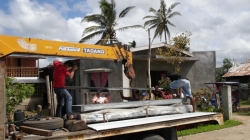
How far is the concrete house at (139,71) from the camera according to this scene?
15164mm

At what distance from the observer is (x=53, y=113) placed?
20.7ft

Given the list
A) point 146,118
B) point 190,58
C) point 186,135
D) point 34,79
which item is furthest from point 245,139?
point 34,79

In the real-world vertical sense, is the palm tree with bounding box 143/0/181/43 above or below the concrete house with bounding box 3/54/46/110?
above

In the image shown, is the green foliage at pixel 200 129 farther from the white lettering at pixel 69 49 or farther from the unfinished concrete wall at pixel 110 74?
the unfinished concrete wall at pixel 110 74

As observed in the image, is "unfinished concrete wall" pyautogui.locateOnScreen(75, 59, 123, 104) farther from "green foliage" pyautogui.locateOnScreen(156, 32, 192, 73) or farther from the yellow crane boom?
the yellow crane boom

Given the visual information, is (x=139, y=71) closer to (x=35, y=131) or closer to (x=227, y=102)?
(x=227, y=102)

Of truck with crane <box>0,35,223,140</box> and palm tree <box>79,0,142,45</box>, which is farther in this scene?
palm tree <box>79,0,142,45</box>

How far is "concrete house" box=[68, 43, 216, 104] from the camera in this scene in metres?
15.2

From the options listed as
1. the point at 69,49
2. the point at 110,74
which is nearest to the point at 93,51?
the point at 69,49

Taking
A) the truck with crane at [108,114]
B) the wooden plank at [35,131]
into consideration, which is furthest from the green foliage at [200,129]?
the wooden plank at [35,131]

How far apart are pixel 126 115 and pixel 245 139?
16.4ft

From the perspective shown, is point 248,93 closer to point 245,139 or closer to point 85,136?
point 245,139

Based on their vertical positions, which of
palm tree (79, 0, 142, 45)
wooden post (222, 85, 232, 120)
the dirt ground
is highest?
palm tree (79, 0, 142, 45)

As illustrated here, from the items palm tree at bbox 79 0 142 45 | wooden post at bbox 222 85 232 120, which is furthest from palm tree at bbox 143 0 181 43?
wooden post at bbox 222 85 232 120
